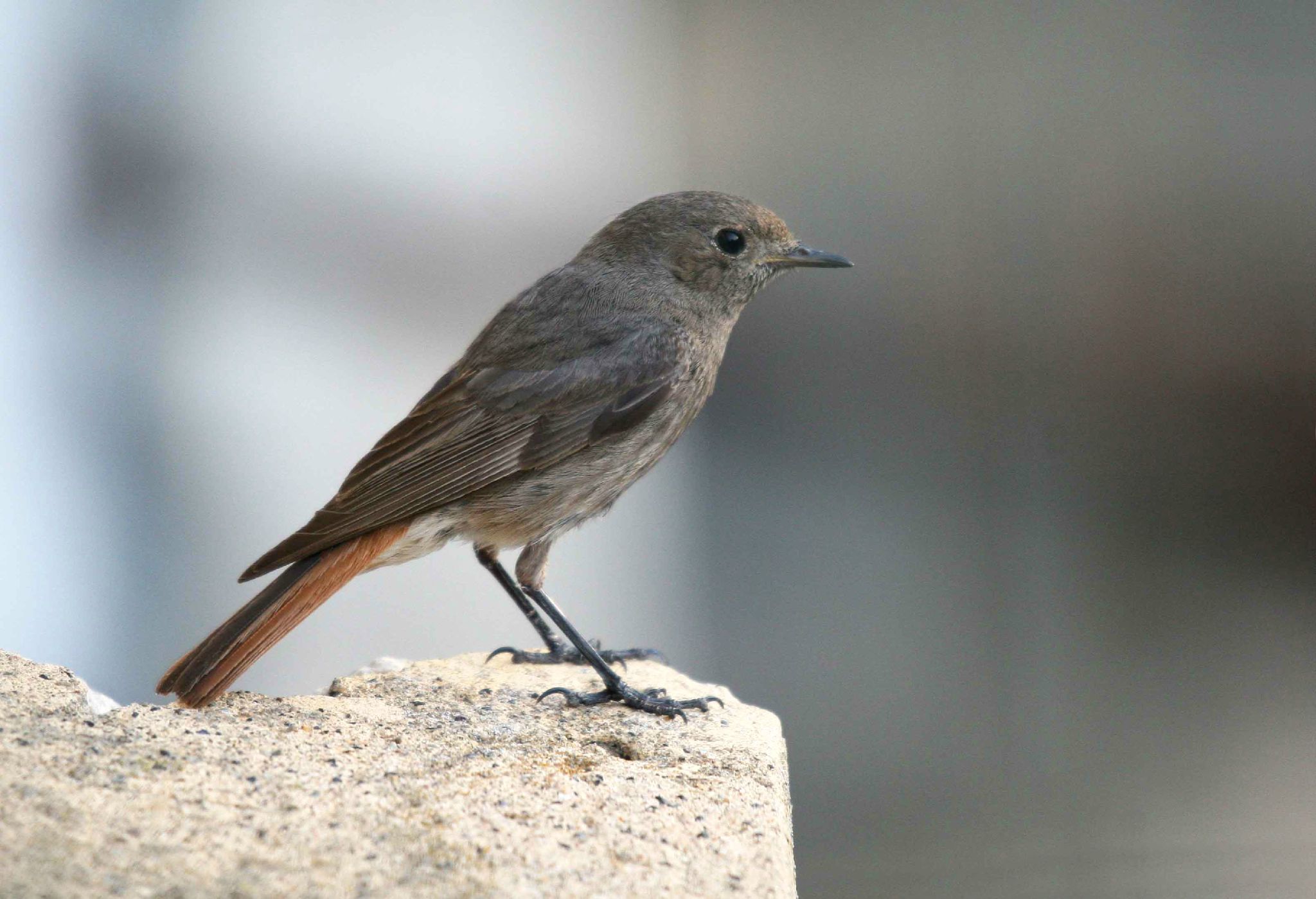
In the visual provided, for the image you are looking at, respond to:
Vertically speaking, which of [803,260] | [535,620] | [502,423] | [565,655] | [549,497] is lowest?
[565,655]

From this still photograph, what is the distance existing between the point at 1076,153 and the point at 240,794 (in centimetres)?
420

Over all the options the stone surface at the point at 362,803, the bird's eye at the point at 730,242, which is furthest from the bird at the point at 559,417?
the stone surface at the point at 362,803

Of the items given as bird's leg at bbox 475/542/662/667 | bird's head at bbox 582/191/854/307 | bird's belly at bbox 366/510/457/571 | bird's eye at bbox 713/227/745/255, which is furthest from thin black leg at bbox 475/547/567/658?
bird's eye at bbox 713/227/745/255

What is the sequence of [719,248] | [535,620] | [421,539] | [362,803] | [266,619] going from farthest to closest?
[535,620]
[719,248]
[421,539]
[266,619]
[362,803]

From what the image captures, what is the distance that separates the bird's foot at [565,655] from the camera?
2.91 meters

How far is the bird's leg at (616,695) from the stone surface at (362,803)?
0.77 ft

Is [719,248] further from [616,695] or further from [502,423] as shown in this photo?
[616,695]

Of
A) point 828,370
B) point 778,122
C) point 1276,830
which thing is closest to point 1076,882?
point 1276,830

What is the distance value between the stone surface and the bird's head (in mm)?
1149

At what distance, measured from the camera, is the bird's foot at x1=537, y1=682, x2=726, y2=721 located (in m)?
2.49

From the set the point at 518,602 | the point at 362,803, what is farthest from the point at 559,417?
the point at 362,803

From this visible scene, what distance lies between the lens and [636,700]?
8.30ft

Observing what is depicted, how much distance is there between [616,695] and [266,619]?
2.64ft

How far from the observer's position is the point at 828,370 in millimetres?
4988
